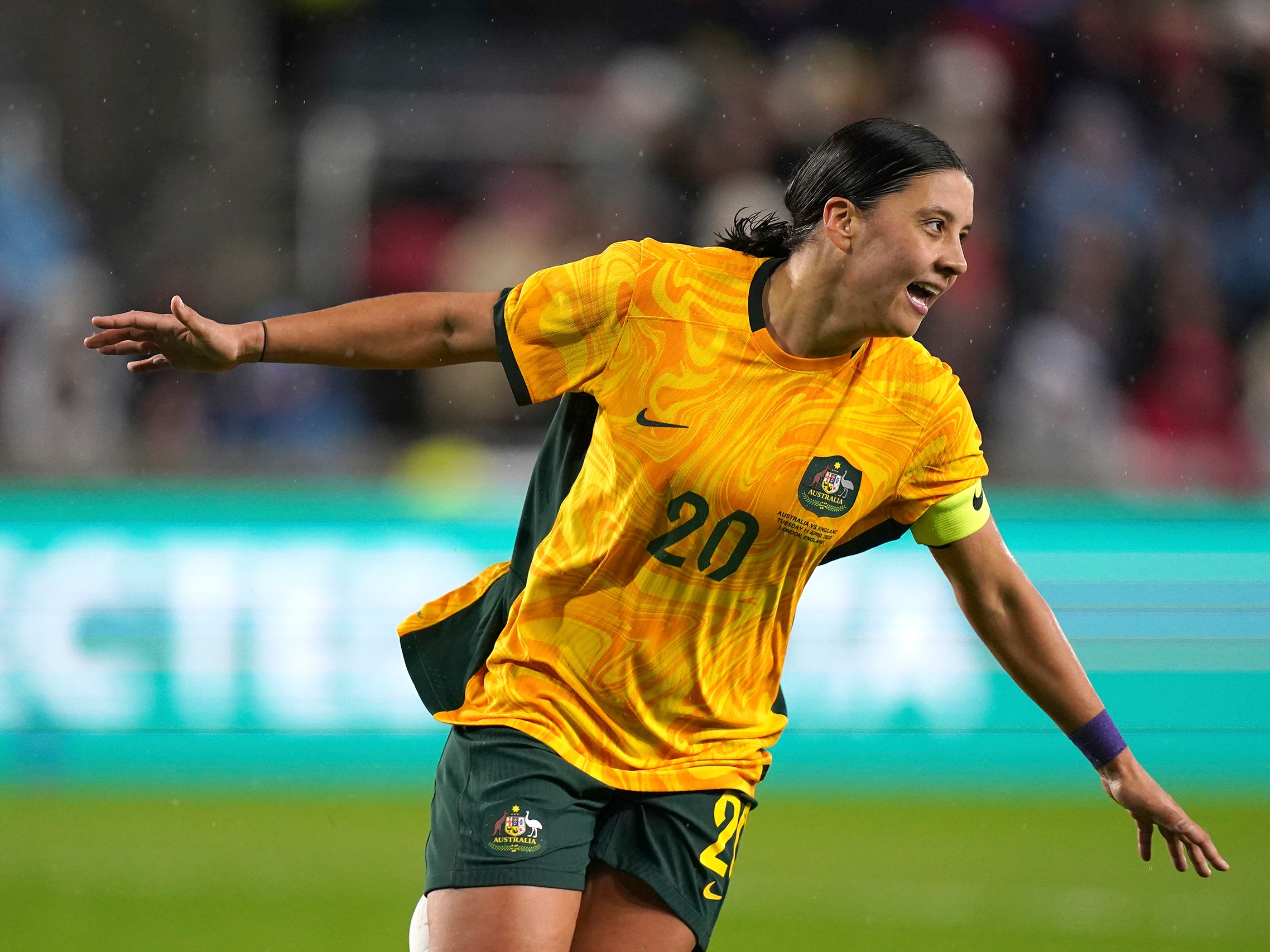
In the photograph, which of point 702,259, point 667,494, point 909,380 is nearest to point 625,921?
point 667,494

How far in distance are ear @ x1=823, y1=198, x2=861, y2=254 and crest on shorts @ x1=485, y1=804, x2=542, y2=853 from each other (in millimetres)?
1232

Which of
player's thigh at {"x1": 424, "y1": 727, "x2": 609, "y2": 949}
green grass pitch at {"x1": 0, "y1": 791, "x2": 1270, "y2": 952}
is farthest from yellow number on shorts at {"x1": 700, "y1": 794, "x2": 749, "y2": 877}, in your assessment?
green grass pitch at {"x1": 0, "y1": 791, "x2": 1270, "y2": 952}

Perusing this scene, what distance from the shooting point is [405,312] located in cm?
300

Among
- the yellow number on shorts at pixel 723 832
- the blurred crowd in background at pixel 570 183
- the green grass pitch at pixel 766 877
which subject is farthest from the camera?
the blurred crowd in background at pixel 570 183

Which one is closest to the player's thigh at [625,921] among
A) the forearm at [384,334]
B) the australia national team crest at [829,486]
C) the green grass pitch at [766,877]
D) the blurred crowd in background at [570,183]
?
Answer: the australia national team crest at [829,486]

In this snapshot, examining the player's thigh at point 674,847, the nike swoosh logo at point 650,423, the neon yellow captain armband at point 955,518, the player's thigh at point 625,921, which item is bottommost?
the player's thigh at point 625,921

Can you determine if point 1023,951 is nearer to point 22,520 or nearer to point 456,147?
point 22,520

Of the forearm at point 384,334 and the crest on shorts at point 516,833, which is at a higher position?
the forearm at point 384,334

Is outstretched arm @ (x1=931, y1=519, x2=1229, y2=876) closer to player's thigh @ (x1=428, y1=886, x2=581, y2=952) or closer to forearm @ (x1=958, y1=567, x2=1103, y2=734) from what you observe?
forearm @ (x1=958, y1=567, x2=1103, y2=734)

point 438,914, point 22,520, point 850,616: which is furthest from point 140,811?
point 438,914

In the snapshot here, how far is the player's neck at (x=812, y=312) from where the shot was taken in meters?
3.01

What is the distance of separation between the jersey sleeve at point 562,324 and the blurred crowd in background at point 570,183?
4.49m

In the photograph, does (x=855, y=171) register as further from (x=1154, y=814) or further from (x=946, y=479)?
(x=1154, y=814)

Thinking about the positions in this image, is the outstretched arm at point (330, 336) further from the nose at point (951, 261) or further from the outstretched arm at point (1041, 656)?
the outstretched arm at point (1041, 656)
